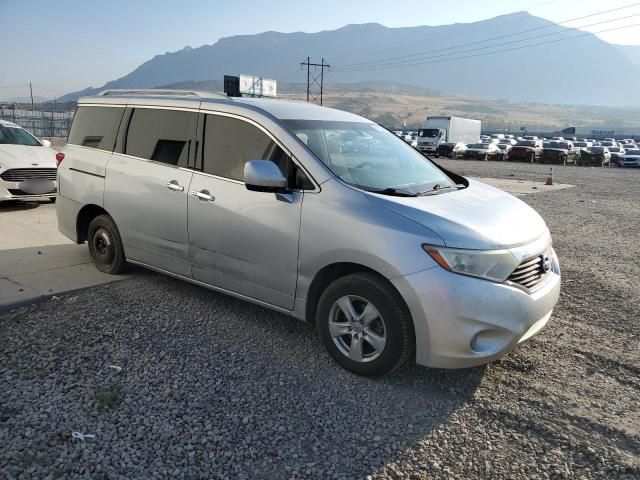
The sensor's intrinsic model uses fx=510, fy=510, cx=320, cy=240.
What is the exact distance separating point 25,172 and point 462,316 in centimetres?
841

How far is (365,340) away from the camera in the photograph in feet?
11.5

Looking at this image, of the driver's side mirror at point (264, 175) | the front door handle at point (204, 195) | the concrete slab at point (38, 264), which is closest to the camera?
the driver's side mirror at point (264, 175)

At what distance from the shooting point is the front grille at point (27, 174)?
867cm

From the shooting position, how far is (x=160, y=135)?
4781mm

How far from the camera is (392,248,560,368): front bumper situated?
3098 millimetres

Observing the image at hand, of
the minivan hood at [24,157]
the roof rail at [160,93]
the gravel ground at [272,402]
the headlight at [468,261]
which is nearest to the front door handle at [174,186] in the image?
the roof rail at [160,93]

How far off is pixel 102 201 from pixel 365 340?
3.22m

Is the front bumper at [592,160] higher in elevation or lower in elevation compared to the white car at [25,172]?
lower

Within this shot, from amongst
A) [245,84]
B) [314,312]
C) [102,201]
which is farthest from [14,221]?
[245,84]

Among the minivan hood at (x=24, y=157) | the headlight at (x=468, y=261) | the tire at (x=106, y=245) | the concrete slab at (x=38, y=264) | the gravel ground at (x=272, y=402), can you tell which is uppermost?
the headlight at (x=468, y=261)

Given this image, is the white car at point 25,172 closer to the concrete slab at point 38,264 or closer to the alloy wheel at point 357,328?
the concrete slab at point 38,264

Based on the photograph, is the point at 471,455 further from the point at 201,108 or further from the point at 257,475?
the point at 201,108

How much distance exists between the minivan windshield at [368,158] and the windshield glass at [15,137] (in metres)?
7.97

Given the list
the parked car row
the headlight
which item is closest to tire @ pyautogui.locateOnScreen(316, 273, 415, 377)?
the headlight
